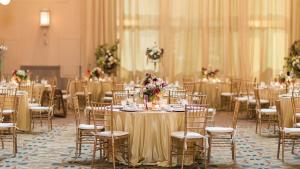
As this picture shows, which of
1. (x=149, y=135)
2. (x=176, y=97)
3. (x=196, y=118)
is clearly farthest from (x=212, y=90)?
(x=149, y=135)

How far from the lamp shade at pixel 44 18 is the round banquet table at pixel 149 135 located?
10.9 meters

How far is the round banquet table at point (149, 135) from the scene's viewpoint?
8125 mm

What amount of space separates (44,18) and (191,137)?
1167 centimetres

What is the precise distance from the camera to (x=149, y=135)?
8.12 m

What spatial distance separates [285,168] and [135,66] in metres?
11.1

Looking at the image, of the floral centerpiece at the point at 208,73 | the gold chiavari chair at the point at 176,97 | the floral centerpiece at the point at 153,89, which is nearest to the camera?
the floral centerpiece at the point at 153,89

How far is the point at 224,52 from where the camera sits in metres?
18.6

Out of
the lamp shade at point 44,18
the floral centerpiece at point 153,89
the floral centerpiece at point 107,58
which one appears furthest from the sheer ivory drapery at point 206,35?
the floral centerpiece at point 153,89

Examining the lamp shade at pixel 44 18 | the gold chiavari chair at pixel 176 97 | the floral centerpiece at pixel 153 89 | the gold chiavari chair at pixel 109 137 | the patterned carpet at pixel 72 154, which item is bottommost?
the patterned carpet at pixel 72 154

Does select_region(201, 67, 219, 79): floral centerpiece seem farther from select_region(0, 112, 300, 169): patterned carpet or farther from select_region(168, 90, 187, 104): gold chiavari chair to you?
select_region(168, 90, 187, 104): gold chiavari chair

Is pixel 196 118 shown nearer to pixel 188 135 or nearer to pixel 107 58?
pixel 188 135

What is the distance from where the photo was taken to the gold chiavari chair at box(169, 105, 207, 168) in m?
7.79

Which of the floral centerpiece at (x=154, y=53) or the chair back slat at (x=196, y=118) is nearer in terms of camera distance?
the chair back slat at (x=196, y=118)

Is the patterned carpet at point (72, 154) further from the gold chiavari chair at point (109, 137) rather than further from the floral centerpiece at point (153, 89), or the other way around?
the floral centerpiece at point (153, 89)
